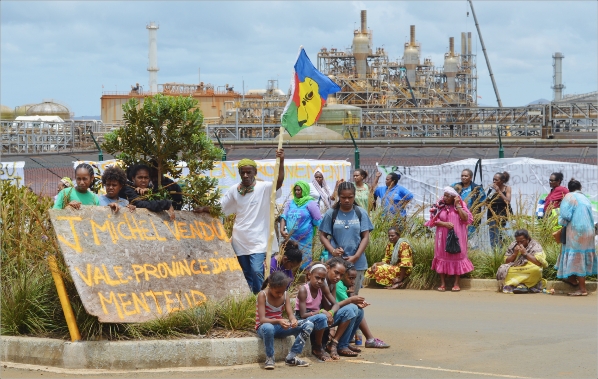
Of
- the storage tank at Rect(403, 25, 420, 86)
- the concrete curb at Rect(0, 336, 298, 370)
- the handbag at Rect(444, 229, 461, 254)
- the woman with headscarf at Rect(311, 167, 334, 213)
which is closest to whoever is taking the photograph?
the concrete curb at Rect(0, 336, 298, 370)

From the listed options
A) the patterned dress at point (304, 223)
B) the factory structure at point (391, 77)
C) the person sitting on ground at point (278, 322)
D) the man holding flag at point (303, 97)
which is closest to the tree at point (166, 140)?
the man holding flag at point (303, 97)

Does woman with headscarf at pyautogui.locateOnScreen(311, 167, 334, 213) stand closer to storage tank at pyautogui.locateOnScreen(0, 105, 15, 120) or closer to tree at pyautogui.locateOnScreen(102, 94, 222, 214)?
tree at pyautogui.locateOnScreen(102, 94, 222, 214)

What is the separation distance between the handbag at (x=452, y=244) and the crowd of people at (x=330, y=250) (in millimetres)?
14

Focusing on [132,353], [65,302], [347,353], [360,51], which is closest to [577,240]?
[347,353]

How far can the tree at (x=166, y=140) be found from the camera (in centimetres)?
869

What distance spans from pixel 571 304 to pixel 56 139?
60.1 m

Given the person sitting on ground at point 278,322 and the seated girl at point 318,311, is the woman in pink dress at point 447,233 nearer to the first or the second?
the seated girl at point 318,311

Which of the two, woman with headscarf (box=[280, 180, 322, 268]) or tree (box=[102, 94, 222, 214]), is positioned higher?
tree (box=[102, 94, 222, 214])

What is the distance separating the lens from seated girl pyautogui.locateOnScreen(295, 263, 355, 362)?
7.85m

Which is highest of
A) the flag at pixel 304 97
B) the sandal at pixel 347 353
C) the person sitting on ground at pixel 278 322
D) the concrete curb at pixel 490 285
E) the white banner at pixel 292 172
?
the flag at pixel 304 97

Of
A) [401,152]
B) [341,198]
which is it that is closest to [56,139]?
[401,152]

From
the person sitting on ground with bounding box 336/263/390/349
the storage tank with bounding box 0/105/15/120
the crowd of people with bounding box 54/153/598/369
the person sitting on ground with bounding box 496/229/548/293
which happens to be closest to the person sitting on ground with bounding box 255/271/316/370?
the crowd of people with bounding box 54/153/598/369

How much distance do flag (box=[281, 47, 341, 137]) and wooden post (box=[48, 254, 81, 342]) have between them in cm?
292

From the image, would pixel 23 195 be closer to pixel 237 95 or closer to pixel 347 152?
pixel 347 152
